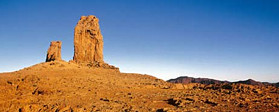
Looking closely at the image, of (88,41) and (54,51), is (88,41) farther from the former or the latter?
(54,51)

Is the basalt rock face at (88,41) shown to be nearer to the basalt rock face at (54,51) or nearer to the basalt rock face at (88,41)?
the basalt rock face at (88,41)

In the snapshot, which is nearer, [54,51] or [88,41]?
[54,51]

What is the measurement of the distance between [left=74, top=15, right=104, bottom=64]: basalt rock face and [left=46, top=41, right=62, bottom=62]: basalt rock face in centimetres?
355

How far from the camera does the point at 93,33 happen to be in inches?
1697

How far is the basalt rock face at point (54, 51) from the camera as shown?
3934 cm

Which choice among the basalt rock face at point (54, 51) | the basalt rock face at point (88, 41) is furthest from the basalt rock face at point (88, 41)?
the basalt rock face at point (54, 51)

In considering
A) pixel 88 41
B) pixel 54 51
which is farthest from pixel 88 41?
pixel 54 51

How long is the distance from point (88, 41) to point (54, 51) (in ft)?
25.3

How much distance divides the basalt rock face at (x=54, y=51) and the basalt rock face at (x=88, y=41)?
11.6 ft

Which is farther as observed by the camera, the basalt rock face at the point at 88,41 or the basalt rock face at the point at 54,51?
the basalt rock face at the point at 88,41

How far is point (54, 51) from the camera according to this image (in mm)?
39844

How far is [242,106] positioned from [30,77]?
17010mm

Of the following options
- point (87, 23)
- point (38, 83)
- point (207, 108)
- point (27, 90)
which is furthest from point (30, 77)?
point (87, 23)

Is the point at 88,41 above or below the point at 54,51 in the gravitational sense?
above
